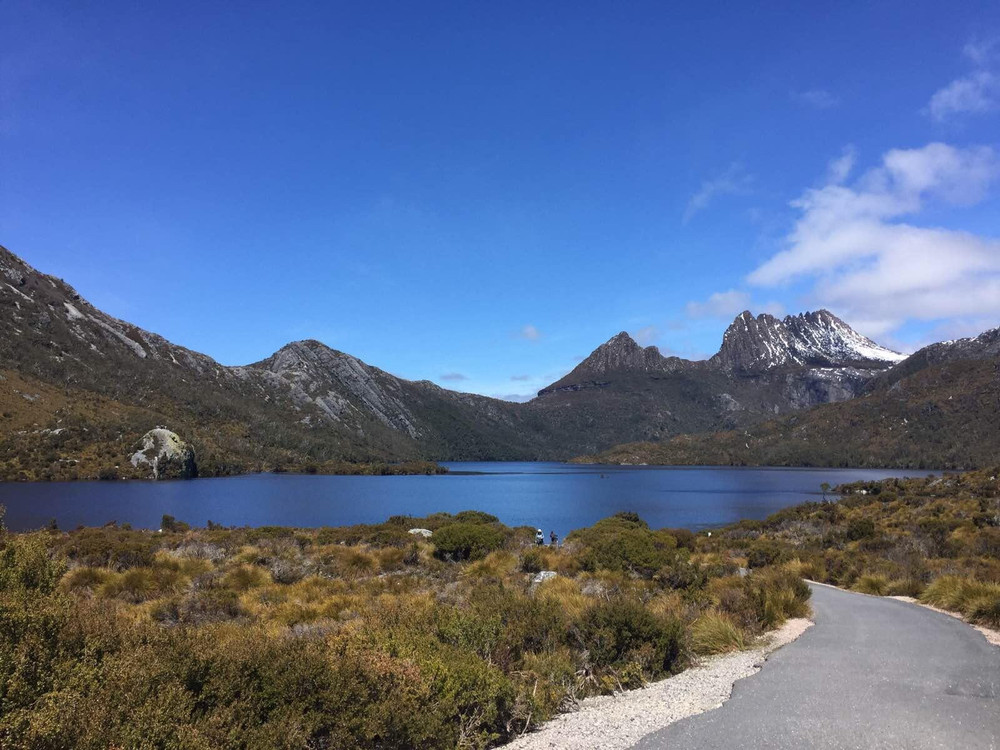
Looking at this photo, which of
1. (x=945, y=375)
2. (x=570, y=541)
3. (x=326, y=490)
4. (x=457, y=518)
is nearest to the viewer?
(x=570, y=541)

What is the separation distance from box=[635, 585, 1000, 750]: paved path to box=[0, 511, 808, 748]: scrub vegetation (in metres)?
1.53

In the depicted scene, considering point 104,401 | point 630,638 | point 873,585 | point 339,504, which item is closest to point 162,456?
point 104,401

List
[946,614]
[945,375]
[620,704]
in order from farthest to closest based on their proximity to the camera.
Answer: [945,375] < [946,614] < [620,704]

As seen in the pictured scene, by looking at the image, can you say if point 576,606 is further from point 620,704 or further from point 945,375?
point 945,375

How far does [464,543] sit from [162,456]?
99200 mm

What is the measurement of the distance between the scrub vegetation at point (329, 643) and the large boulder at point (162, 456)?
95.7 m

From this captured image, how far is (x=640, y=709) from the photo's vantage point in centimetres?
694

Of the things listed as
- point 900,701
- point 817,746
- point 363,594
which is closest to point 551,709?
point 817,746

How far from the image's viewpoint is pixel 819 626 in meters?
11.1

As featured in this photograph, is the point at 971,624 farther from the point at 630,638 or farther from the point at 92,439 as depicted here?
the point at 92,439

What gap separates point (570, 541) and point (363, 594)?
13745 millimetres

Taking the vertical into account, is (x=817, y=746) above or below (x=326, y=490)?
above

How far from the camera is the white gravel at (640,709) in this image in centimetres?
602

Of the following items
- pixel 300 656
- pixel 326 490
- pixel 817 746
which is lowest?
pixel 326 490
